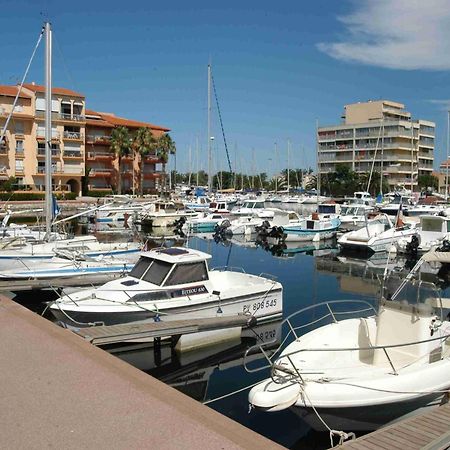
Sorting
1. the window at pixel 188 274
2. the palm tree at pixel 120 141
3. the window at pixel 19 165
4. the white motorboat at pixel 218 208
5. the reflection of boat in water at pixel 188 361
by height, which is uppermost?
the palm tree at pixel 120 141

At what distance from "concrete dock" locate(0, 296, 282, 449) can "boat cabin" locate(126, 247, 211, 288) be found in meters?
5.14

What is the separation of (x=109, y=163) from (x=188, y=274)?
6290 cm

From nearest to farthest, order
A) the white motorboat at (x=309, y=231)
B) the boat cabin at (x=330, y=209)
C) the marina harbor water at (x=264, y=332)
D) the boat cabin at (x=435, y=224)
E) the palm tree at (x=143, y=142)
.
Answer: the marina harbor water at (x=264, y=332) → the boat cabin at (x=435, y=224) → the white motorboat at (x=309, y=231) → the boat cabin at (x=330, y=209) → the palm tree at (x=143, y=142)

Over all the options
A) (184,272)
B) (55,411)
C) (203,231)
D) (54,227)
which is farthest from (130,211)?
(55,411)

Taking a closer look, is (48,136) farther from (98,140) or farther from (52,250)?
(98,140)

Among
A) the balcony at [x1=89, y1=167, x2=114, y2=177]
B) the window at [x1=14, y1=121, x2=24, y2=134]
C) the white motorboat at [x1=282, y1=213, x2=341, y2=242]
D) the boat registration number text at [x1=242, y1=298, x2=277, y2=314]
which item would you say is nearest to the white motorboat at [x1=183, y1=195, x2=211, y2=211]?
the white motorboat at [x1=282, y1=213, x2=341, y2=242]

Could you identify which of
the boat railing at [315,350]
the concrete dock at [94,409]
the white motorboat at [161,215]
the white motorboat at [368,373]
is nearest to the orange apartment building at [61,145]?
the white motorboat at [161,215]

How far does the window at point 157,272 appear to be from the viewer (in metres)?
14.3

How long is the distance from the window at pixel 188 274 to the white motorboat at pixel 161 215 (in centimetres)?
3438

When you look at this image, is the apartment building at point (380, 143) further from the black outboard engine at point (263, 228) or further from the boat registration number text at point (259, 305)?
the boat registration number text at point (259, 305)

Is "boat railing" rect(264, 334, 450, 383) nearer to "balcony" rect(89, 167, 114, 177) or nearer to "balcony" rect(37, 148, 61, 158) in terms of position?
"balcony" rect(37, 148, 61, 158)

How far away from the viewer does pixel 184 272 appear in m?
14.5

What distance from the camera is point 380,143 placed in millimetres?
109312

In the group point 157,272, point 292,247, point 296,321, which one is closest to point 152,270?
point 157,272
